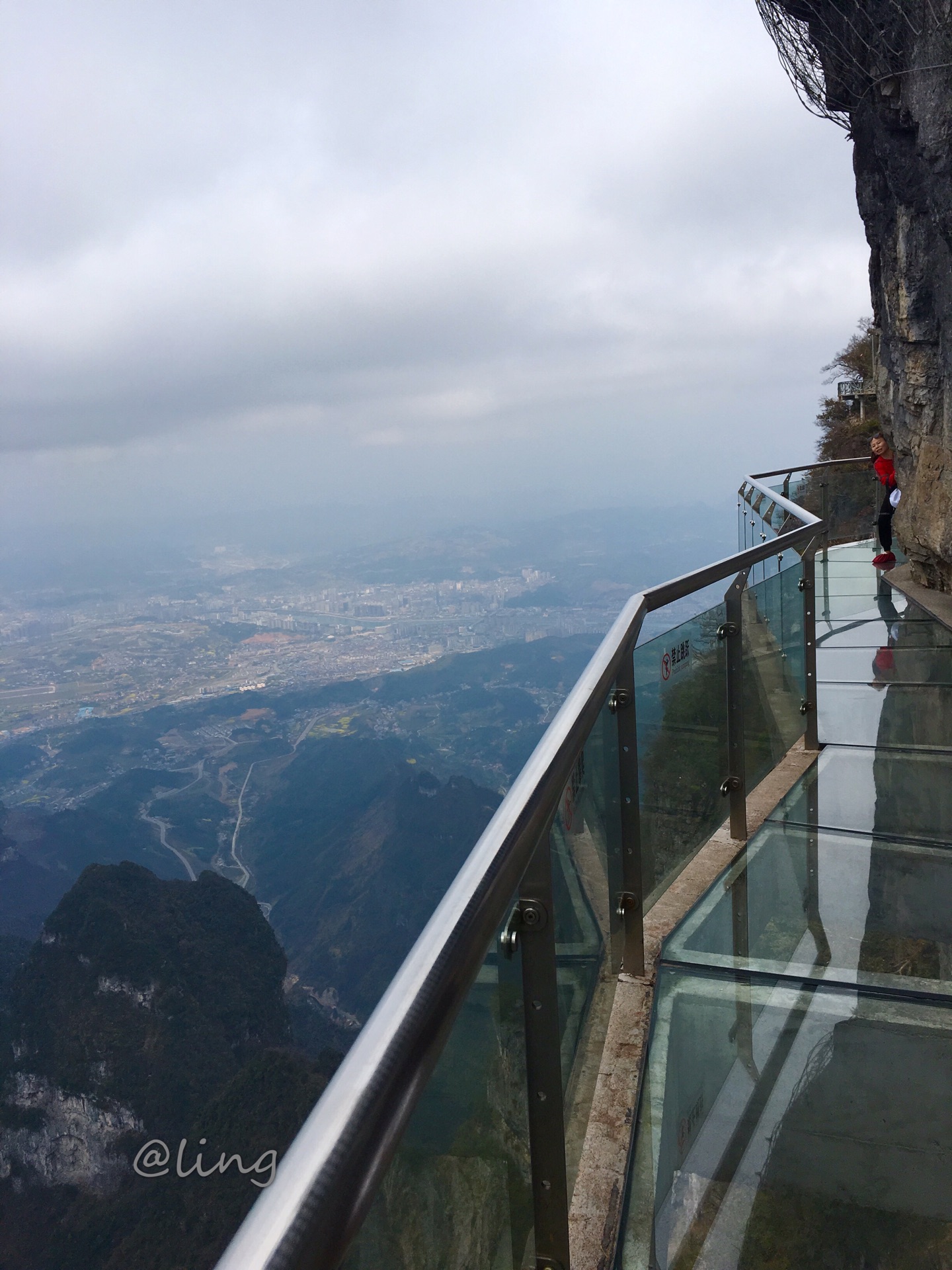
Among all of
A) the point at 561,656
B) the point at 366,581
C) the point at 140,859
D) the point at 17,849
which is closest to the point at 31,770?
the point at 17,849

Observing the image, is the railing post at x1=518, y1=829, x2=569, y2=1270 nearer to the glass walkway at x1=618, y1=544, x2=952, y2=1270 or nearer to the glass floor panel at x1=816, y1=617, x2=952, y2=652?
the glass walkway at x1=618, y1=544, x2=952, y2=1270

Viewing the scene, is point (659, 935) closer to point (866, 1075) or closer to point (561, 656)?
point (866, 1075)

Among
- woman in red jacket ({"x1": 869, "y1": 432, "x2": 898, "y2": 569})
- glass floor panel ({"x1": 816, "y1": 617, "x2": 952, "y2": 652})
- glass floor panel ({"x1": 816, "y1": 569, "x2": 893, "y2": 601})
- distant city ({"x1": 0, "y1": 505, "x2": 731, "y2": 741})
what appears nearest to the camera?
glass floor panel ({"x1": 816, "y1": 617, "x2": 952, "y2": 652})

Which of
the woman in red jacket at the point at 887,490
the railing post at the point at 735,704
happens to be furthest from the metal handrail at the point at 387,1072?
the woman in red jacket at the point at 887,490

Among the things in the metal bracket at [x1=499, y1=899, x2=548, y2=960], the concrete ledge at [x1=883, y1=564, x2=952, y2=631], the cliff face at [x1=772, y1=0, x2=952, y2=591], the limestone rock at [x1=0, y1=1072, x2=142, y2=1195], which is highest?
the cliff face at [x1=772, y1=0, x2=952, y2=591]

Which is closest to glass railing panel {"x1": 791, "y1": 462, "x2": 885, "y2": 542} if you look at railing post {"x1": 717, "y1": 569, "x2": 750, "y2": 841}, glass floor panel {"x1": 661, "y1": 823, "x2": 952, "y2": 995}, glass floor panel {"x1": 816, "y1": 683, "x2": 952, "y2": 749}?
glass floor panel {"x1": 816, "y1": 683, "x2": 952, "y2": 749}

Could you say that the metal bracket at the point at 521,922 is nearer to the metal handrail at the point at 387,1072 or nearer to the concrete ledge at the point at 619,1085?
the metal handrail at the point at 387,1072

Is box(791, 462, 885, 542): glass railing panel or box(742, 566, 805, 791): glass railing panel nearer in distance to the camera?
box(742, 566, 805, 791): glass railing panel

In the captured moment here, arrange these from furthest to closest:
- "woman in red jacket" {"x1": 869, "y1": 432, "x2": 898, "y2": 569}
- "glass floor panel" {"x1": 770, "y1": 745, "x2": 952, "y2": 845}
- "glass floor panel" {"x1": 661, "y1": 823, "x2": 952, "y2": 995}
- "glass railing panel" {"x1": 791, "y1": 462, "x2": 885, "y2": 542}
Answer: "glass railing panel" {"x1": 791, "y1": 462, "x2": 885, "y2": 542} < "woman in red jacket" {"x1": 869, "y1": 432, "x2": 898, "y2": 569} < "glass floor panel" {"x1": 770, "y1": 745, "x2": 952, "y2": 845} < "glass floor panel" {"x1": 661, "y1": 823, "x2": 952, "y2": 995}
